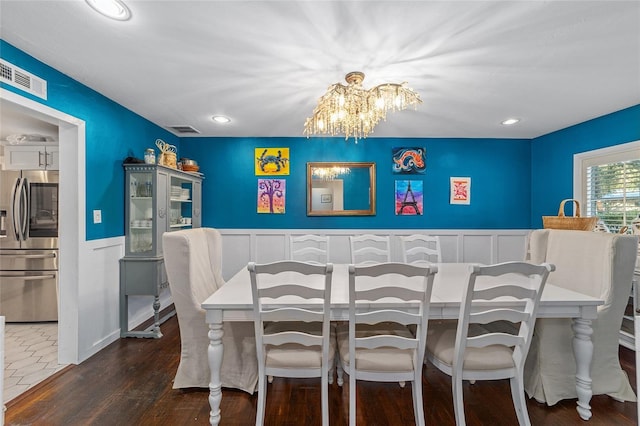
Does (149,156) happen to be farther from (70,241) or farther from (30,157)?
(30,157)

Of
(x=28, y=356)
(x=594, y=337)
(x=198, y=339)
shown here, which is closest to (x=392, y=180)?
(x=594, y=337)

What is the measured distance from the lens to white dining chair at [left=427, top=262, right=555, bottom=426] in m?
1.49

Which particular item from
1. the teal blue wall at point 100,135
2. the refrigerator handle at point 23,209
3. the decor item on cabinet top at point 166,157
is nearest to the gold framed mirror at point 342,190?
the decor item on cabinet top at point 166,157

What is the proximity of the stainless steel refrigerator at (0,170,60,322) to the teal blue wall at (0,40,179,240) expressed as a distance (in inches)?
34.8

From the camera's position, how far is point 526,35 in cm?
172

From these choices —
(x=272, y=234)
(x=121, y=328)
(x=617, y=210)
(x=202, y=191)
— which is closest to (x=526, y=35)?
(x=617, y=210)

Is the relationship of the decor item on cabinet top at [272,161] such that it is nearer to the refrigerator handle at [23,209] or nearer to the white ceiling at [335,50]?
the white ceiling at [335,50]

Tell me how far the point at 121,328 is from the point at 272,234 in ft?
6.35

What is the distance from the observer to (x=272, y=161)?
4.04m

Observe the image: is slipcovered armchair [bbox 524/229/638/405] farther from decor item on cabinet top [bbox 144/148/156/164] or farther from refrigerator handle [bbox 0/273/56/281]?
refrigerator handle [bbox 0/273/56/281]

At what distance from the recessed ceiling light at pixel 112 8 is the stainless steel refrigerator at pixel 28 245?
7.91 feet

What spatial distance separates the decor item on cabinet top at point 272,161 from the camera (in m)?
4.04

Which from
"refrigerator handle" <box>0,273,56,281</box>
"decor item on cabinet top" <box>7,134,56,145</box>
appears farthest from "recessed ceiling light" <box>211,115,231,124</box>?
"refrigerator handle" <box>0,273,56,281</box>

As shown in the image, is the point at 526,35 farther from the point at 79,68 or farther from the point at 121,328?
the point at 121,328
